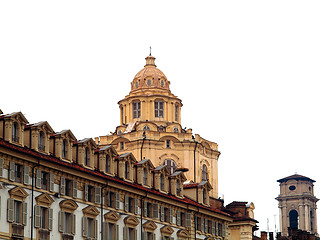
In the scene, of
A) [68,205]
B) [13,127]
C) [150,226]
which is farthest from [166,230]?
[13,127]

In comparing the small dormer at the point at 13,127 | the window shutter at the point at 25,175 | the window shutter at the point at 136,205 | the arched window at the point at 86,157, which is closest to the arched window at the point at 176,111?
the window shutter at the point at 136,205

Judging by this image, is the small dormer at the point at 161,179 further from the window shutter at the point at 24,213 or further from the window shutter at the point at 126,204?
the window shutter at the point at 24,213

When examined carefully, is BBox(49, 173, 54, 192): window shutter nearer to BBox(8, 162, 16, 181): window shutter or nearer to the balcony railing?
BBox(8, 162, 16, 181): window shutter

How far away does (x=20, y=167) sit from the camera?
69375 millimetres

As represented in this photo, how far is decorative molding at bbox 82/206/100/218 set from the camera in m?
75.6

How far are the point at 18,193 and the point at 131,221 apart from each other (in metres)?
16.1

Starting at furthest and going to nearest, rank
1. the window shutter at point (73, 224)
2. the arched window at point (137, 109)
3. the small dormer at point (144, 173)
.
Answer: the arched window at point (137, 109)
the small dormer at point (144, 173)
the window shutter at point (73, 224)

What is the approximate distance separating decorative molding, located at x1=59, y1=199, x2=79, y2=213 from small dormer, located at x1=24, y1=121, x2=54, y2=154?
4303 millimetres

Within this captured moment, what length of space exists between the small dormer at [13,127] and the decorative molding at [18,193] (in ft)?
12.2

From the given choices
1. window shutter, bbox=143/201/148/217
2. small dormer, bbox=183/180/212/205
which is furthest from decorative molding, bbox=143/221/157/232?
small dormer, bbox=183/180/212/205

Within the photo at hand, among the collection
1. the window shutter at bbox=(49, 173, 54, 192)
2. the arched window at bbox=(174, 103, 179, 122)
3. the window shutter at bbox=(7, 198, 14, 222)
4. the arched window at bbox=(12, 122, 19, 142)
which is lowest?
the window shutter at bbox=(7, 198, 14, 222)

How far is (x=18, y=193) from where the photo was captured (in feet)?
224

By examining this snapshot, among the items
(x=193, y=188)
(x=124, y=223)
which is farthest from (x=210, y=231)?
(x=124, y=223)

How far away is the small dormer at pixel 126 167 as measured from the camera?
82.9 meters
